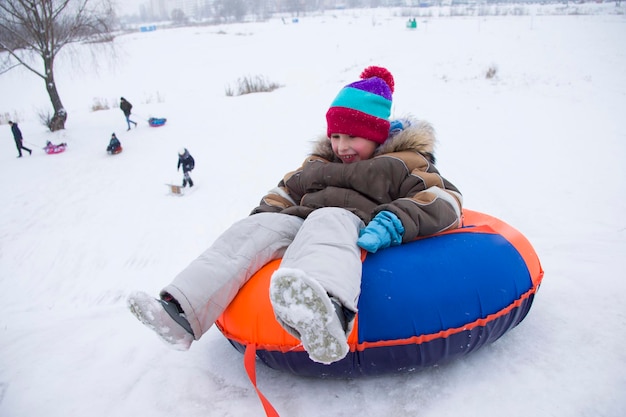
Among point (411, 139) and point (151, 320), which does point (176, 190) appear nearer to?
point (411, 139)

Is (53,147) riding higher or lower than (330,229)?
lower

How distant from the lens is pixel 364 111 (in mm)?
2434

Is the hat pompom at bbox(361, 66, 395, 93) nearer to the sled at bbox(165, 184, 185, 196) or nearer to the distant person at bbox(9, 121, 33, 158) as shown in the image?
the sled at bbox(165, 184, 185, 196)

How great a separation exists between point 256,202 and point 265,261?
12.7ft

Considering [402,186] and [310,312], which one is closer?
[310,312]

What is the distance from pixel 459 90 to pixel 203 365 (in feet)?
32.2

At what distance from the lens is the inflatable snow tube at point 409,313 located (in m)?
1.58

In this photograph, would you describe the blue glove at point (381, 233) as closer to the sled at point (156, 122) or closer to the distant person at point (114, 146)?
the distant person at point (114, 146)

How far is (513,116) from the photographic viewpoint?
7.44m

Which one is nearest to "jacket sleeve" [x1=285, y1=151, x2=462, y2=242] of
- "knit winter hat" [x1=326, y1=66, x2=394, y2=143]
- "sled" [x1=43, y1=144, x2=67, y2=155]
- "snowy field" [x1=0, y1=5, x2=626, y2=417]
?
"knit winter hat" [x1=326, y1=66, x2=394, y2=143]

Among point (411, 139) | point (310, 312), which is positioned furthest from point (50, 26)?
point (310, 312)

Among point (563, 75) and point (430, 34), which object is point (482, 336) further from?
point (430, 34)

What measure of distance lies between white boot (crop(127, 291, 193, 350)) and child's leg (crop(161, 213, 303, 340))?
6cm

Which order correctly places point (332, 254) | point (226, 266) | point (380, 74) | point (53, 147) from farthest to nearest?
point (53, 147) → point (380, 74) → point (226, 266) → point (332, 254)
